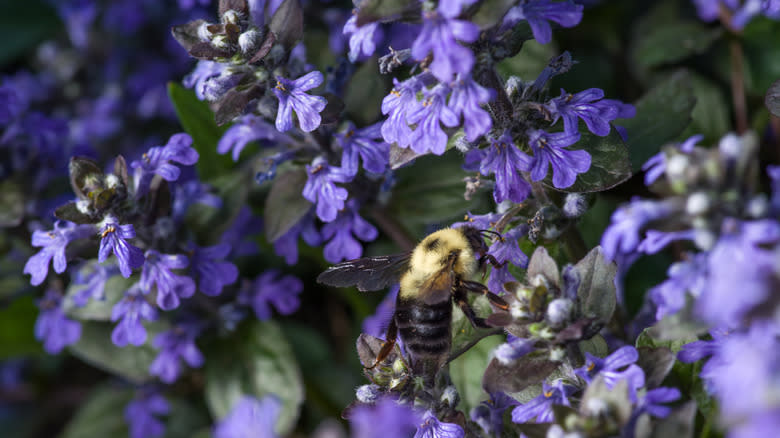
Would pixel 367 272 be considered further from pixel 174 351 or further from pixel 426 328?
pixel 174 351

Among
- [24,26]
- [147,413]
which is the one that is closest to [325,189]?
[147,413]

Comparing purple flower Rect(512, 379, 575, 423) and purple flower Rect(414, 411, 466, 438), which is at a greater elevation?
purple flower Rect(512, 379, 575, 423)

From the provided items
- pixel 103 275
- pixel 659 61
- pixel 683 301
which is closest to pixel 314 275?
pixel 103 275

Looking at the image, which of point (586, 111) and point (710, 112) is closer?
point (586, 111)

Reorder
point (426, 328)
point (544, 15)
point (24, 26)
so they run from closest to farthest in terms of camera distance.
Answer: point (544, 15)
point (426, 328)
point (24, 26)

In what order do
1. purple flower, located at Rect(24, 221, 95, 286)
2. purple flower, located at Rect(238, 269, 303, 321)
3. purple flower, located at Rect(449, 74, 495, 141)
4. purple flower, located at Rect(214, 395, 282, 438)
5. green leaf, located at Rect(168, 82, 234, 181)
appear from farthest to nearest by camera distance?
purple flower, located at Rect(238, 269, 303, 321) < green leaf, located at Rect(168, 82, 234, 181) < purple flower, located at Rect(24, 221, 95, 286) < purple flower, located at Rect(449, 74, 495, 141) < purple flower, located at Rect(214, 395, 282, 438)

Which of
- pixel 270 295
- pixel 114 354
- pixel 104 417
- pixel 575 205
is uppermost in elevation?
pixel 575 205

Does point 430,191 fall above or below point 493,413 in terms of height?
above

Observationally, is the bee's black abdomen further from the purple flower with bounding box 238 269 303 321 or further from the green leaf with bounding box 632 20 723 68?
the green leaf with bounding box 632 20 723 68

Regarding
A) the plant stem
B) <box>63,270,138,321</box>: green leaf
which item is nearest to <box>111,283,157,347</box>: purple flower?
<box>63,270,138,321</box>: green leaf
